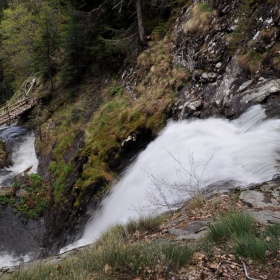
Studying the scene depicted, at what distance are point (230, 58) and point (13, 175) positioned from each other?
11.7 metres

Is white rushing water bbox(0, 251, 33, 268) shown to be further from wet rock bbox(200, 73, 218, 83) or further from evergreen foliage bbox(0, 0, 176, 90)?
evergreen foliage bbox(0, 0, 176, 90)

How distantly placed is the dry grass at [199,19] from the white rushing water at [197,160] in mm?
4426

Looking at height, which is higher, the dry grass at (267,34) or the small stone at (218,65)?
the dry grass at (267,34)

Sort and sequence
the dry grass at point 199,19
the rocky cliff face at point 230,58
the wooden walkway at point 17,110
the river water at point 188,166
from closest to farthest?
the river water at point 188,166, the rocky cliff face at point 230,58, the dry grass at point 199,19, the wooden walkway at point 17,110

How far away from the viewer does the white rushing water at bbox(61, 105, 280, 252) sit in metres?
6.05

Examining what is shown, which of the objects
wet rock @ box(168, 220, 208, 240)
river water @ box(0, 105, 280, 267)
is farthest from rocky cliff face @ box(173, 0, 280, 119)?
wet rock @ box(168, 220, 208, 240)

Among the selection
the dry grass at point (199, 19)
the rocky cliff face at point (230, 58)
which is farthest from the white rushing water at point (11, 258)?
the dry grass at point (199, 19)

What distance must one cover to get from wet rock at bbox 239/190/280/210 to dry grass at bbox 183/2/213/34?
816 centimetres

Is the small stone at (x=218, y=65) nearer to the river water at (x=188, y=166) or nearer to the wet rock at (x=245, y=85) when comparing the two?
the wet rock at (x=245, y=85)

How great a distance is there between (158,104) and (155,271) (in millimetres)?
8396

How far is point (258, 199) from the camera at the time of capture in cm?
467

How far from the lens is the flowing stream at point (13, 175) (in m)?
10.0

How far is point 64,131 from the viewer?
15711mm

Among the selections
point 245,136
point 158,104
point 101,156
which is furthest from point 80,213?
point 245,136
